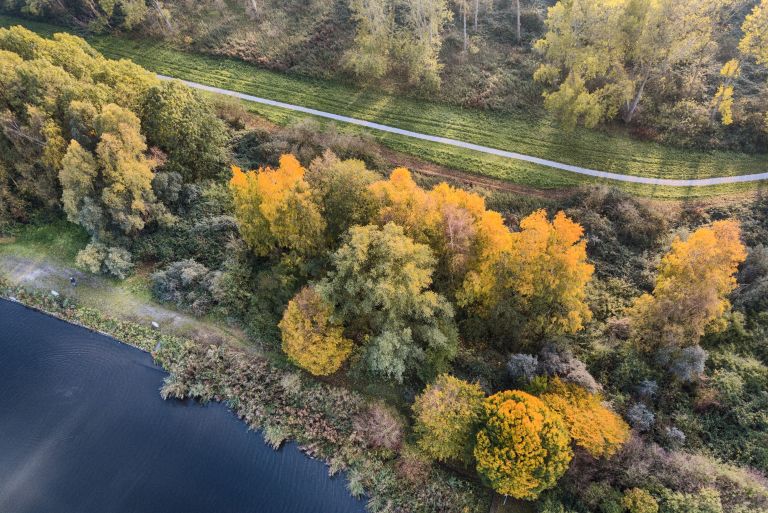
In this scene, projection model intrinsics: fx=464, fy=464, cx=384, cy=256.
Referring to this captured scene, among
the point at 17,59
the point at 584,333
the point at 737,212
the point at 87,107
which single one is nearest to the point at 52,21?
the point at 17,59

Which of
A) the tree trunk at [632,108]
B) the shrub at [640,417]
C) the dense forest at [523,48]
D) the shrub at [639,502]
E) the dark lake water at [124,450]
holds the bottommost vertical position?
the dark lake water at [124,450]

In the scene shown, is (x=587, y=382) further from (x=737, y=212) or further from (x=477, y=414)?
(x=737, y=212)

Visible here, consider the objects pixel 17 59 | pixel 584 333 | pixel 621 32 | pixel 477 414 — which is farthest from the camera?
pixel 621 32

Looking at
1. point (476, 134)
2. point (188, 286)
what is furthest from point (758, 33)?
point (188, 286)

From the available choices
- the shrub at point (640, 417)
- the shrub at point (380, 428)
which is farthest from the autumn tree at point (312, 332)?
the shrub at point (640, 417)

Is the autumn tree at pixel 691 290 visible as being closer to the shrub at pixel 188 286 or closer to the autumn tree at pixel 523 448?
the autumn tree at pixel 523 448

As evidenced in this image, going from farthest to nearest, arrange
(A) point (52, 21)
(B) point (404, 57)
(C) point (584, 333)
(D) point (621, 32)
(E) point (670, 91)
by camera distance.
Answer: (A) point (52, 21), (B) point (404, 57), (E) point (670, 91), (D) point (621, 32), (C) point (584, 333)
